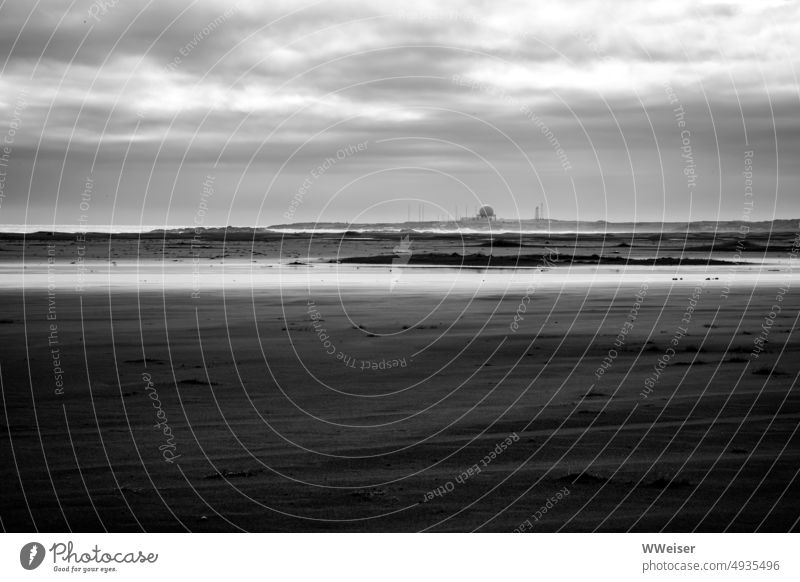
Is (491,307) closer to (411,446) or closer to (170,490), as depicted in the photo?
(411,446)

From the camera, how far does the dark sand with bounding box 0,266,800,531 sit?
30.6 feet

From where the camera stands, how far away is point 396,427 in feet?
41.5

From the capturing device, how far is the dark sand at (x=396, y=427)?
934cm
